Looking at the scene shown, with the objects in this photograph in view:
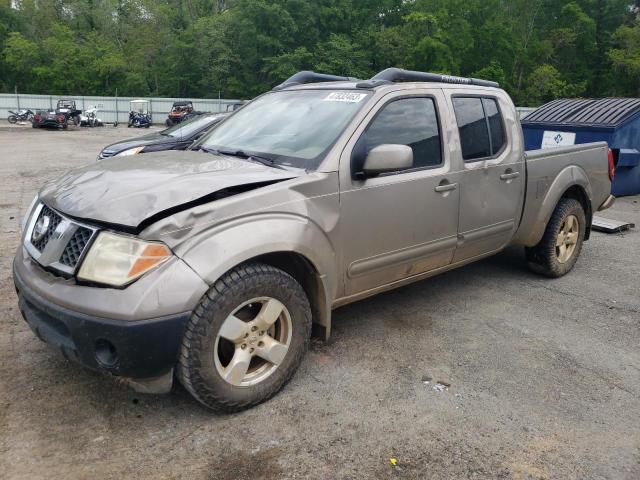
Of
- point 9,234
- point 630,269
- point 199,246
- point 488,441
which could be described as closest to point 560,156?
point 630,269

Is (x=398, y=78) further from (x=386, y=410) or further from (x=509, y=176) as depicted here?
(x=386, y=410)

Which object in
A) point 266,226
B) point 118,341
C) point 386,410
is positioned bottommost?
point 386,410

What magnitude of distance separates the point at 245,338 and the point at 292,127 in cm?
154

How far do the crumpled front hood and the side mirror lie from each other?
455 mm

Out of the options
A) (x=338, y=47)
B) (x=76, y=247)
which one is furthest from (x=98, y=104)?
(x=76, y=247)

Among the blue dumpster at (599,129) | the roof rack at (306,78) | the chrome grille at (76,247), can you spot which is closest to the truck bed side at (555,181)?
the roof rack at (306,78)

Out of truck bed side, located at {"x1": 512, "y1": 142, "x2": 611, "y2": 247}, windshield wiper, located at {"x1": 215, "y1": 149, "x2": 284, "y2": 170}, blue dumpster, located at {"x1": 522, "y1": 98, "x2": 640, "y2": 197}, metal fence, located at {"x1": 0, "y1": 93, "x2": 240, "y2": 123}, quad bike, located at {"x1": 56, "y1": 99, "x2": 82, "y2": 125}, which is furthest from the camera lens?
metal fence, located at {"x1": 0, "y1": 93, "x2": 240, "y2": 123}

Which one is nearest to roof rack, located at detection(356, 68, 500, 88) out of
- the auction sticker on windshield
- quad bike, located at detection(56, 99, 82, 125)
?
the auction sticker on windshield

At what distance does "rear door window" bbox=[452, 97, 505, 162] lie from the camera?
4152mm

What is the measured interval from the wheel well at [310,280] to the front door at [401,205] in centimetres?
26

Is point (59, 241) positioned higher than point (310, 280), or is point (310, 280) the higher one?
point (59, 241)

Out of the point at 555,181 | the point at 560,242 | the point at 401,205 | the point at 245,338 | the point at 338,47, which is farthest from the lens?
the point at 338,47

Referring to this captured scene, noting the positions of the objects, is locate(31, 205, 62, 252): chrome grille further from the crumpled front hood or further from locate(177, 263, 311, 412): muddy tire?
locate(177, 263, 311, 412): muddy tire

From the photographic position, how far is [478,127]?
433 cm
